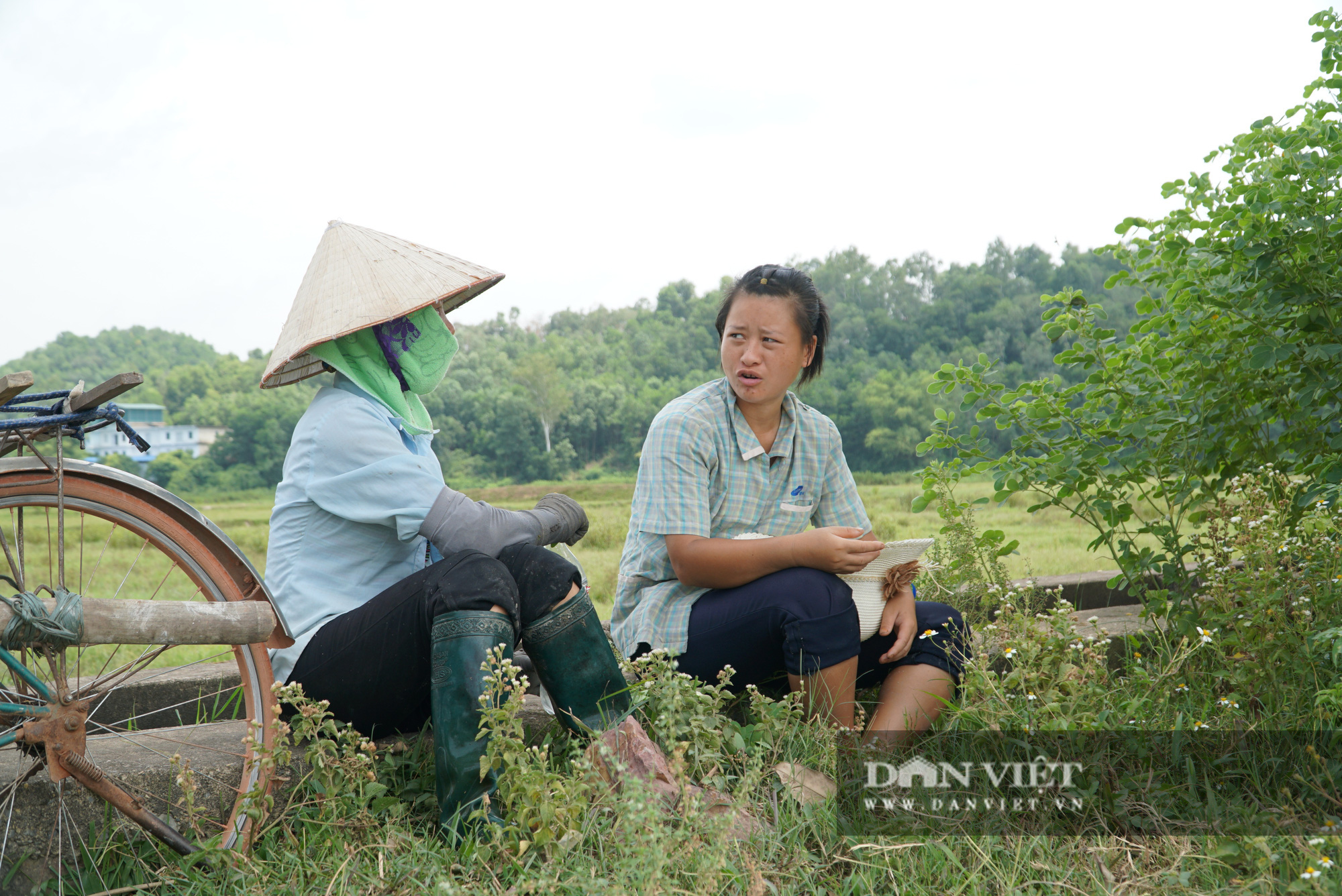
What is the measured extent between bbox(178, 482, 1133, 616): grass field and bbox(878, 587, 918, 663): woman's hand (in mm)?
1284

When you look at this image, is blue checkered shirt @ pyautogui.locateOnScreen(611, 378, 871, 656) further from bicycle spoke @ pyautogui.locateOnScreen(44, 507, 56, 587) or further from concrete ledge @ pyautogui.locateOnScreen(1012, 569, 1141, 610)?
concrete ledge @ pyautogui.locateOnScreen(1012, 569, 1141, 610)

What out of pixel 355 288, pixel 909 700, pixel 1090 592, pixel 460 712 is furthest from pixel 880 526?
pixel 460 712

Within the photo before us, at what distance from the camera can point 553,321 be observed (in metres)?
46.3

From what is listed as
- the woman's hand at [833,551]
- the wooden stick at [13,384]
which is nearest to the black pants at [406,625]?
the woman's hand at [833,551]

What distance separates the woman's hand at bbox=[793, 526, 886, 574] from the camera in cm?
254

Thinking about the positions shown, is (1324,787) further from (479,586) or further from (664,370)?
(664,370)

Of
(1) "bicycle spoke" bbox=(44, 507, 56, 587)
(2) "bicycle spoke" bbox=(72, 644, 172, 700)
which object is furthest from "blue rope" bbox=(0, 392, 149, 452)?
(2) "bicycle spoke" bbox=(72, 644, 172, 700)

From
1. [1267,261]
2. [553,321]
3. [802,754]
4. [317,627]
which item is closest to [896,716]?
[802,754]

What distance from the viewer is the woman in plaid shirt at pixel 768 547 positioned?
2.57 meters

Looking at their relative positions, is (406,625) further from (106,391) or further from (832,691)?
(832,691)

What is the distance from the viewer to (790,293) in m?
2.84

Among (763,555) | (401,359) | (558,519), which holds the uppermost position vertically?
(401,359)

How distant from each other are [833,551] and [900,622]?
0.44m

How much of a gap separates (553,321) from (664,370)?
14294 millimetres
